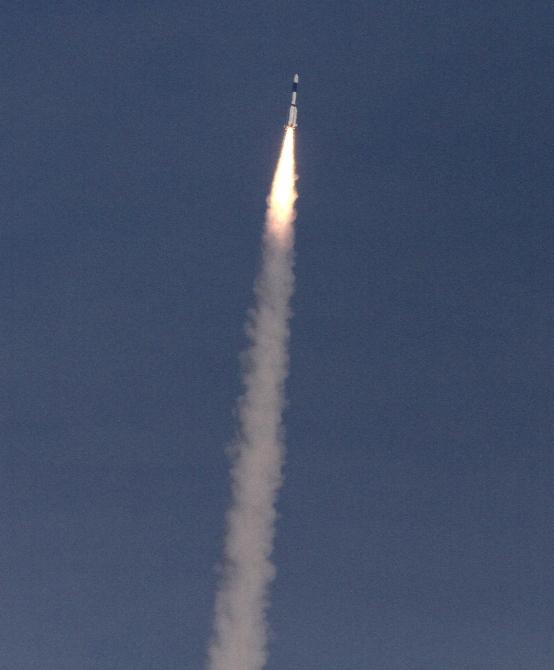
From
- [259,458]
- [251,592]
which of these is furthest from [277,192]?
[251,592]

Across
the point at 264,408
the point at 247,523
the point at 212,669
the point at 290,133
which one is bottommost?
the point at 212,669

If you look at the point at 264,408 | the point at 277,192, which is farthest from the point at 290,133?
the point at 264,408

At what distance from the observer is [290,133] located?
219 ft

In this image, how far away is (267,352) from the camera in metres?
71.9

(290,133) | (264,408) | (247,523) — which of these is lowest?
(247,523)

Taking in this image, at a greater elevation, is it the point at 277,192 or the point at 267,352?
the point at 277,192

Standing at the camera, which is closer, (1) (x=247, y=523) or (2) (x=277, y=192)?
(1) (x=247, y=523)

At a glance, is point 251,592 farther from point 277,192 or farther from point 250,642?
point 277,192

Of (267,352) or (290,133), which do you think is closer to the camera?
(290,133)

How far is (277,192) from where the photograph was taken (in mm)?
73562

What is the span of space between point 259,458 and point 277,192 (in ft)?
38.9

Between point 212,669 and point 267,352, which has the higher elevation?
point 267,352

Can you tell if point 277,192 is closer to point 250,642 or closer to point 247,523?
point 247,523

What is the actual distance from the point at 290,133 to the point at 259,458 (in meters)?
13.3
